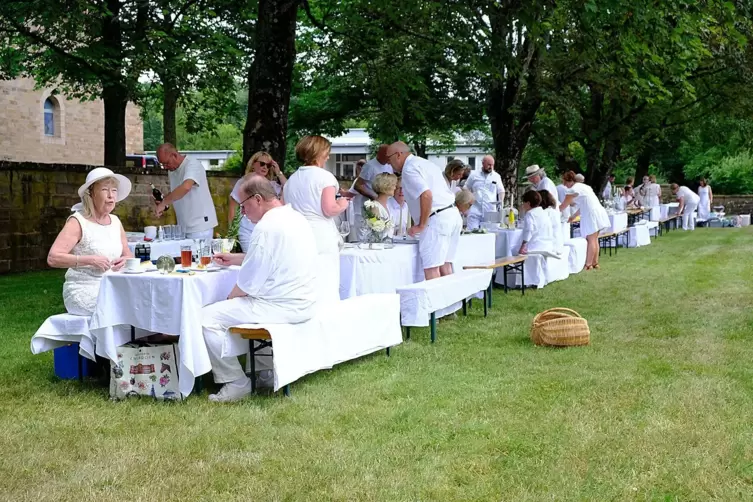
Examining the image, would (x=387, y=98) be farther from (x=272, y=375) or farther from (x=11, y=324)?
(x=272, y=375)

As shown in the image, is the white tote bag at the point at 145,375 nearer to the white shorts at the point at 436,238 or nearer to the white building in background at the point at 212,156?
the white shorts at the point at 436,238

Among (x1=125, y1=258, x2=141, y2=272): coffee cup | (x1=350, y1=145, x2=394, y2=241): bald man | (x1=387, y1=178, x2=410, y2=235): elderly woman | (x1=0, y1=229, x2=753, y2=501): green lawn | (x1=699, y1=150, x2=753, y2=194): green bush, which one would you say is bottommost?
(x1=0, y1=229, x2=753, y2=501): green lawn

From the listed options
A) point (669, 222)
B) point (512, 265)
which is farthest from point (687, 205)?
point (512, 265)

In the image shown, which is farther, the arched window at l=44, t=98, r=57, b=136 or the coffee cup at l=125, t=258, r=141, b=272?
the arched window at l=44, t=98, r=57, b=136

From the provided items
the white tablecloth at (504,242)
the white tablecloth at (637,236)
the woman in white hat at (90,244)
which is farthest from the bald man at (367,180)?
the white tablecloth at (637,236)

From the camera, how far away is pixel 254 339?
5906mm

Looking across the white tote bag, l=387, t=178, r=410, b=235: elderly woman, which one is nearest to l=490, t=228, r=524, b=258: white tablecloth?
l=387, t=178, r=410, b=235: elderly woman

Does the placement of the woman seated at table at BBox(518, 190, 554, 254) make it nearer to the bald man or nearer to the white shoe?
the bald man

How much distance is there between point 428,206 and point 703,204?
23.8 meters

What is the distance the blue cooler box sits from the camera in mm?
6402

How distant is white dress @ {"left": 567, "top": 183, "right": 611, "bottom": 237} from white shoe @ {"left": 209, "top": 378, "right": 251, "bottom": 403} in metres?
10.2

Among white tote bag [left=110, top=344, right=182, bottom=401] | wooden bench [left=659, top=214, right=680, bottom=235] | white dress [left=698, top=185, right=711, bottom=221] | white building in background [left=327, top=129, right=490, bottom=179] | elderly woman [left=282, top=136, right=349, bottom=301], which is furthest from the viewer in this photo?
white building in background [left=327, top=129, right=490, bottom=179]

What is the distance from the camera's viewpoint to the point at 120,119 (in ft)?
54.3

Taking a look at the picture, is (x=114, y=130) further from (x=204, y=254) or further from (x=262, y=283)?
(x=262, y=283)
